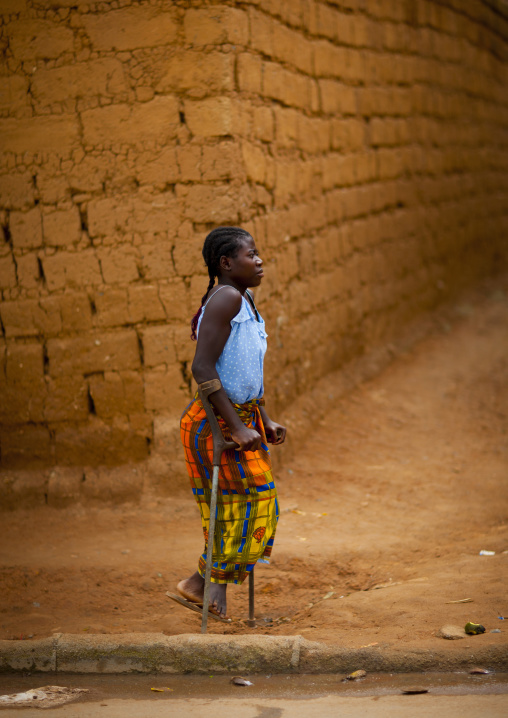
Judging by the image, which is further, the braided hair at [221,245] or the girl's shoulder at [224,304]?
the braided hair at [221,245]

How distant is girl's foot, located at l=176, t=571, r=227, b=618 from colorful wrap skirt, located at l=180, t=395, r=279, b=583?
6 cm

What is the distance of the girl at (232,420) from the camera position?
10.4ft

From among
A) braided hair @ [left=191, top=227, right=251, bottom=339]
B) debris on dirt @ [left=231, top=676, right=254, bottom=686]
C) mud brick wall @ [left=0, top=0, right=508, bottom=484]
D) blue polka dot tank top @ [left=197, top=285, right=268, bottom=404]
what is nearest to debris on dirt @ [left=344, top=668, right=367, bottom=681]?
debris on dirt @ [left=231, top=676, right=254, bottom=686]

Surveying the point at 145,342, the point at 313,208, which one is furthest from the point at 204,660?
the point at 313,208

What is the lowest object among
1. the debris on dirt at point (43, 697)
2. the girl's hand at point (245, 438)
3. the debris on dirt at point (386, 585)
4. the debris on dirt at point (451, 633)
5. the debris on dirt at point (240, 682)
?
the debris on dirt at point (43, 697)

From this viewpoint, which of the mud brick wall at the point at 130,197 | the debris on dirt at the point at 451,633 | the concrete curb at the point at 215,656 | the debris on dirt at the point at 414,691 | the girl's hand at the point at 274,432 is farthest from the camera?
the mud brick wall at the point at 130,197

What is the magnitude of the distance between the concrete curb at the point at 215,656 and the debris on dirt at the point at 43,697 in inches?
6.2

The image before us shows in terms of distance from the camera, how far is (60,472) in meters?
5.11

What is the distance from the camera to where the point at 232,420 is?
3145mm

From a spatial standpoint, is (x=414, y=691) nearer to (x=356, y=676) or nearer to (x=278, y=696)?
(x=356, y=676)

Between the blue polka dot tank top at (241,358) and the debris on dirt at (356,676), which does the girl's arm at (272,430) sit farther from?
the debris on dirt at (356,676)

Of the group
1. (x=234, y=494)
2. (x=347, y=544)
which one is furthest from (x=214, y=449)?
(x=347, y=544)

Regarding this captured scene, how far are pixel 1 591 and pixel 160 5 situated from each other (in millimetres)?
3312

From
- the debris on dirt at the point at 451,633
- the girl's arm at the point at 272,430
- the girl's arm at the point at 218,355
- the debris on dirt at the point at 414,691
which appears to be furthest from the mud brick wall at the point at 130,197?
the debris on dirt at the point at 414,691
